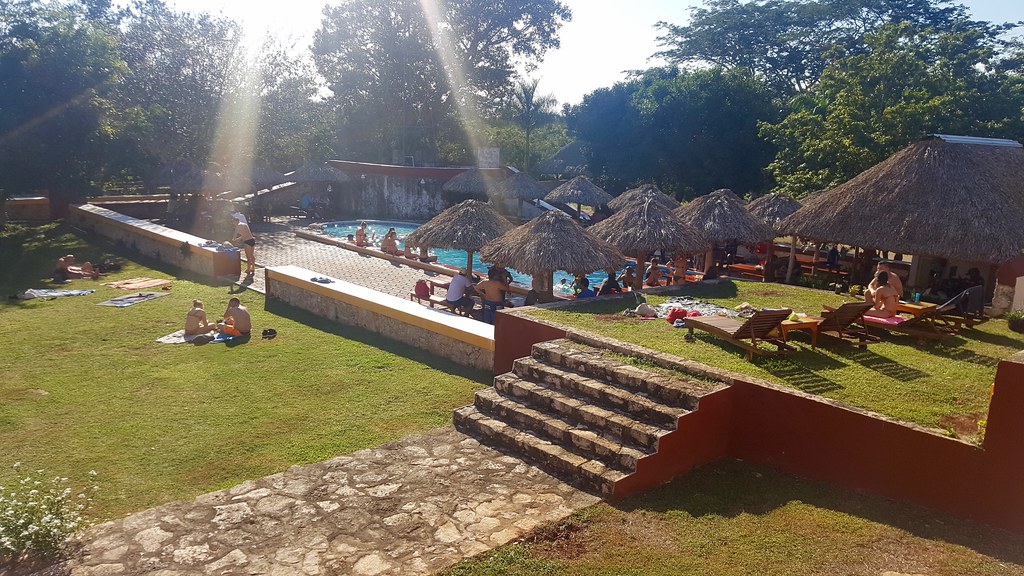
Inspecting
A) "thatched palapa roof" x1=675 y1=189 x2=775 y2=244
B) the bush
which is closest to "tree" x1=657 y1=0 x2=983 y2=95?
"thatched palapa roof" x1=675 y1=189 x2=775 y2=244

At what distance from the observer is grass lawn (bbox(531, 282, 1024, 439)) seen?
6168 millimetres

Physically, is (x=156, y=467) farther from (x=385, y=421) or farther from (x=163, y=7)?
(x=163, y=7)

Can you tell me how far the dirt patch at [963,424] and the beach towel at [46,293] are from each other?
1515cm

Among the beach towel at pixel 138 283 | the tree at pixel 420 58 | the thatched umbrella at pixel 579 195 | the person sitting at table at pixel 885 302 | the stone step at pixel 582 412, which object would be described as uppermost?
the tree at pixel 420 58

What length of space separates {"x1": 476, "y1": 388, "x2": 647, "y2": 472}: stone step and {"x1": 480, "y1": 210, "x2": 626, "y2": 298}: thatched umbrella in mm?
4062

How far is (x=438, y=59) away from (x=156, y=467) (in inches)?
1311

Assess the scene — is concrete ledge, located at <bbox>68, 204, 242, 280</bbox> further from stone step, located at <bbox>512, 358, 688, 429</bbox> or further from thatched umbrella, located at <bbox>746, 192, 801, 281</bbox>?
thatched umbrella, located at <bbox>746, 192, 801, 281</bbox>

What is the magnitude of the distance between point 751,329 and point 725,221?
855 centimetres

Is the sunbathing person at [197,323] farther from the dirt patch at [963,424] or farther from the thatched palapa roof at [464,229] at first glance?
the dirt patch at [963,424]

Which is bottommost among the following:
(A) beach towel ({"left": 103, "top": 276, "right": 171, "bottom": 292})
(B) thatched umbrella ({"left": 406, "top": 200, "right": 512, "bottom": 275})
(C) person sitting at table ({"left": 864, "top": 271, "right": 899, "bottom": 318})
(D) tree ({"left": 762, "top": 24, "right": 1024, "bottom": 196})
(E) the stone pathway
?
(E) the stone pathway

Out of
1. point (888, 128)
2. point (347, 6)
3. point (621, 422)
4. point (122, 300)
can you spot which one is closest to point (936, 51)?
point (888, 128)

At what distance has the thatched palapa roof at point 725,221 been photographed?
1517 centimetres

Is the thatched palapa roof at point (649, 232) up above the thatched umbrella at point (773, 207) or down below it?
below

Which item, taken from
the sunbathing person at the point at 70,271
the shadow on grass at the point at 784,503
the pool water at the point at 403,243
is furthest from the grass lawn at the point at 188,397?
the pool water at the point at 403,243
